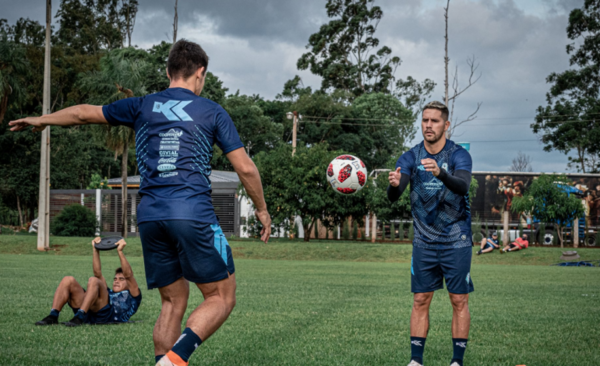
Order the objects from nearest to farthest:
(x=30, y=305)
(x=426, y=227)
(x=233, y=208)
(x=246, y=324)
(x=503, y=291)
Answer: (x=426, y=227), (x=246, y=324), (x=30, y=305), (x=503, y=291), (x=233, y=208)

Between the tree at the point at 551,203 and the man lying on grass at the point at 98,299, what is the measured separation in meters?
26.6

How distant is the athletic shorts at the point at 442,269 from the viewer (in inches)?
204

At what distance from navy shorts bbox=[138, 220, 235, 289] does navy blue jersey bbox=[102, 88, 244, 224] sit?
0.06m

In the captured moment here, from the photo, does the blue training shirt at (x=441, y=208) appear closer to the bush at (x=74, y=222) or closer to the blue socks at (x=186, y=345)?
the blue socks at (x=186, y=345)

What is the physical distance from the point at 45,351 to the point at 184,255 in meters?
2.74

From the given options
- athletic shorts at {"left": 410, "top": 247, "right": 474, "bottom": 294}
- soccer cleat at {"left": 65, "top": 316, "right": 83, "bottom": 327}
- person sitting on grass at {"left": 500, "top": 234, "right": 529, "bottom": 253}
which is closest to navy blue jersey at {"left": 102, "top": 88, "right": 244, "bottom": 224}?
athletic shorts at {"left": 410, "top": 247, "right": 474, "bottom": 294}

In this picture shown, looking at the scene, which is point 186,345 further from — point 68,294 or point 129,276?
point 68,294

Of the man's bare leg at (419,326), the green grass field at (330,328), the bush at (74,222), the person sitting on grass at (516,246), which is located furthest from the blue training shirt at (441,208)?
the bush at (74,222)

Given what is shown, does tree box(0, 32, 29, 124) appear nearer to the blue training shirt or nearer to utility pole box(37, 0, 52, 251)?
utility pole box(37, 0, 52, 251)

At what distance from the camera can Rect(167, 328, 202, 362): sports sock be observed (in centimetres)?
354

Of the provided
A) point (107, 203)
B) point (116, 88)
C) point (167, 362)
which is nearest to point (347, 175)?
point (167, 362)

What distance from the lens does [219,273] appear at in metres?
3.77

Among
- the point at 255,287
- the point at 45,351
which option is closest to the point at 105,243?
the point at 45,351

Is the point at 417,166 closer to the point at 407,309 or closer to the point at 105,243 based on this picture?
the point at 105,243
